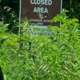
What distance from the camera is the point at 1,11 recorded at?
12273 millimetres

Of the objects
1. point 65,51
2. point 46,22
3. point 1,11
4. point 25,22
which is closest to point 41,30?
point 25,22

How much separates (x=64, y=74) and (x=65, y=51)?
28 centimetres

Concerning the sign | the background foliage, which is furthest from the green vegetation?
the sign

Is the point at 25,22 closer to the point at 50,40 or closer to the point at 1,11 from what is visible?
the point at 50,40

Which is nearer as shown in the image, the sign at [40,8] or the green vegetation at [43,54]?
the green vegetation at [43,54]

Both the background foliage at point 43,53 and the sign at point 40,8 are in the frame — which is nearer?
the background foliage at point 43,53

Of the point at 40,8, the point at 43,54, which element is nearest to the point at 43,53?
the point at 43,54

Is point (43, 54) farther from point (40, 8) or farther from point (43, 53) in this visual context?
point (40, 8)

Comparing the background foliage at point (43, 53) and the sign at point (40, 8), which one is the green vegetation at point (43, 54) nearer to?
the background foliage at point (43, 53)

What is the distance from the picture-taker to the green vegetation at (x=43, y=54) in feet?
13.9

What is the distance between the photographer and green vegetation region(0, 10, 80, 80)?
423cm

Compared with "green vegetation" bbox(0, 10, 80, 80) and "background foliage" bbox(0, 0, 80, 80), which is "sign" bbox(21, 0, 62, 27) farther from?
"green vegetation" bbox(0, 10, 80, 80)

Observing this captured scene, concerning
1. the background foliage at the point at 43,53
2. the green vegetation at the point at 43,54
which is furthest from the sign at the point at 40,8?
the green vegetation at the point at 43,54

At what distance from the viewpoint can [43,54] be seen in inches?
175
